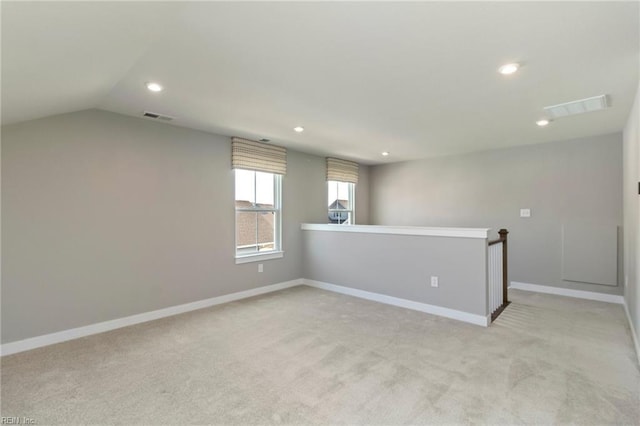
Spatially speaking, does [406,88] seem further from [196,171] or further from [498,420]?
[196,171]

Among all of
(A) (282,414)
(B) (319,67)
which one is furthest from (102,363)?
(B) (319,67)

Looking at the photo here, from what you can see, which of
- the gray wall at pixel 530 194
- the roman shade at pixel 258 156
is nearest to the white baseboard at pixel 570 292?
the gray wall at pixel 530 194

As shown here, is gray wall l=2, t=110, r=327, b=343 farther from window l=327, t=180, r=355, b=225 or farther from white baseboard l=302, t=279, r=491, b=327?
window l=327, t=180, r=355, b=225

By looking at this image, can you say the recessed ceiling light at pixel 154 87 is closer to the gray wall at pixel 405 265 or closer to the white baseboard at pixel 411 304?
Answer: the gray wall at pixel 405 265

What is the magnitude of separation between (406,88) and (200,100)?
1893 mm

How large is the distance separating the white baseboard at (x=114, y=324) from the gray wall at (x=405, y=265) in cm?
112

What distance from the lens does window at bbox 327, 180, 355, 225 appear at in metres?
6.12

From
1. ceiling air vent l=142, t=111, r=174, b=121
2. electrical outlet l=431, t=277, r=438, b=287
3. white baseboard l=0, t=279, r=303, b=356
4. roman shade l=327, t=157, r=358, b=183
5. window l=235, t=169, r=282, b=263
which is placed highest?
ceiling air vent l=142, t=111, r=174, b=121

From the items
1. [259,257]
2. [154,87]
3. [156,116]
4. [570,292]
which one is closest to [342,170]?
[259,257]

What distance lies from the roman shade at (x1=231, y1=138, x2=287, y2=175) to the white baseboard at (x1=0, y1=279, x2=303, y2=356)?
1.84m

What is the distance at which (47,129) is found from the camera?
9.66ft

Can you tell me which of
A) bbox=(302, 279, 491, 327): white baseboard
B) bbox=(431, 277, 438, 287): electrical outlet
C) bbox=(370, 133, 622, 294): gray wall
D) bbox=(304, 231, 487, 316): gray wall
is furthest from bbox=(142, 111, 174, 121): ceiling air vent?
bbox=(370, 133, 622, 294): gray wall

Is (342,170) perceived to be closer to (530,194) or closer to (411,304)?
(411,304)

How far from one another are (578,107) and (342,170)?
12.1 feet
